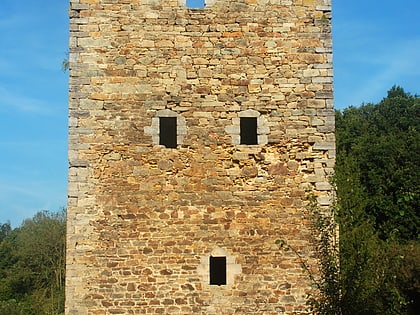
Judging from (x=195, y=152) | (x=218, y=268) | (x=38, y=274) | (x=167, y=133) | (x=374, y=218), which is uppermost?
(x=167, y=133)

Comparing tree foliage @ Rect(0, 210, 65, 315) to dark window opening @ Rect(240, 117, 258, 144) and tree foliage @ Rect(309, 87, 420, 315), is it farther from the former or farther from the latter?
dark window opening @ Rect(240, 117, 258, 144)

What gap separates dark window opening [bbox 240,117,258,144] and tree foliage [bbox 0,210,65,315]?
67.2 ft

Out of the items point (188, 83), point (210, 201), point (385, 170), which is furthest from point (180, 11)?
point (385, 170)

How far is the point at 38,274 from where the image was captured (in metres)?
32.7

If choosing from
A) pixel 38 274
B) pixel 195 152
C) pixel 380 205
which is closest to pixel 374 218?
pixel 380 205

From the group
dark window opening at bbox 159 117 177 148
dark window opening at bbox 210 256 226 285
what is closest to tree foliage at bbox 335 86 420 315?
dark window opening at bbox 210 256 226 285

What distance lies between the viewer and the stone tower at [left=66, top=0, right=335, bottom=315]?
853 cm

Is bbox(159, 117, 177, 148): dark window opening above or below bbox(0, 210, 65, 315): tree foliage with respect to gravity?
above

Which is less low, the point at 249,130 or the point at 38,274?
the point at 249,130

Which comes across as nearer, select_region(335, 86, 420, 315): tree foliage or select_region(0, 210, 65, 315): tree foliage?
select_region(335, 86, 420, 315): tree foliage

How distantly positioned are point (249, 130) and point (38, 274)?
26.9 m

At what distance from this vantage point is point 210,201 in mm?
8742

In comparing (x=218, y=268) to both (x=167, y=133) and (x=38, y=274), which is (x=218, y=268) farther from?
(x=38, y=274)

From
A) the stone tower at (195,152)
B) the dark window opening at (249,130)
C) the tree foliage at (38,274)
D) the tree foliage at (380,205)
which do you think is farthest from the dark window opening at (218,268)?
the tree foliage at (38,274)
